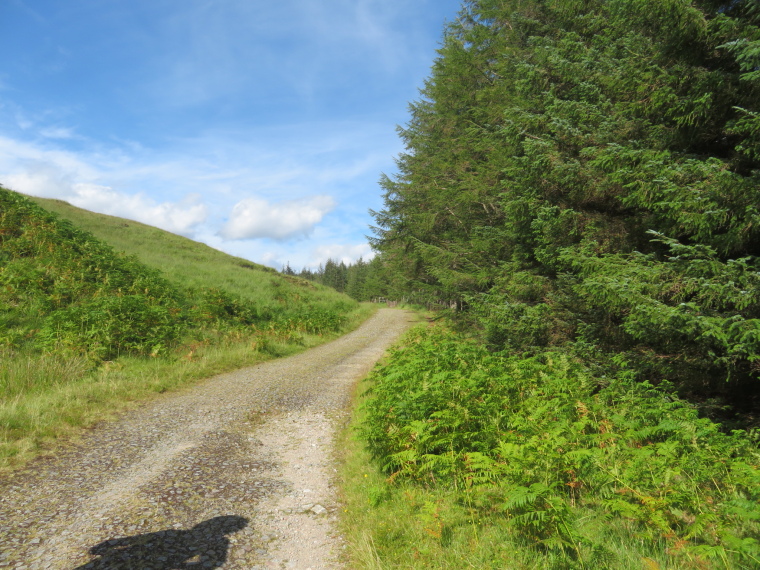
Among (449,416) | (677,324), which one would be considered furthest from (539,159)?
(449,416)

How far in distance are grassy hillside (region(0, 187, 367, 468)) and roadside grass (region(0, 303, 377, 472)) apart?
0.08 feet

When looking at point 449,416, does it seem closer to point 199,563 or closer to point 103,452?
point 199,563

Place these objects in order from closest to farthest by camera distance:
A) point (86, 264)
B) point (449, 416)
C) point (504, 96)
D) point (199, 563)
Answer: point (199, 563)
point (449, 416)
point (504, 96)
point (86, 264)

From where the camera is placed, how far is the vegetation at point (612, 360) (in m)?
3.43

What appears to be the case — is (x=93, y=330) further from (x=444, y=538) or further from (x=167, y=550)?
(x=444, y=538)

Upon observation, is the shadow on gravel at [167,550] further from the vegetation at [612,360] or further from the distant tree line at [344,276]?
the distant tree line at [344,276]

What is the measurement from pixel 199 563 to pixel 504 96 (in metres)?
14.5

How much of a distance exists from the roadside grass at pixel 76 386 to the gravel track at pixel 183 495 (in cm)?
46

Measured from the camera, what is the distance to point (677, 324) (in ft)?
16.0

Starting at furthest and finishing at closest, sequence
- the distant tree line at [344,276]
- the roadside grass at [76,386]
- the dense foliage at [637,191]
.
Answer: the distant tree line at [344,276] < the roadside grass at [76,386] < the dense foliage at [637,191]

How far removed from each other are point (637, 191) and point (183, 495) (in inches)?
302

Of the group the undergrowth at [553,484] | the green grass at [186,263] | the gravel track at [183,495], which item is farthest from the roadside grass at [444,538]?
the green grass at [186,263]

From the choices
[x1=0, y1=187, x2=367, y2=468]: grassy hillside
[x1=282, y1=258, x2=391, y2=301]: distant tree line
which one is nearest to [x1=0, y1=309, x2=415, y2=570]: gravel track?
[x1=0, y1=187, x2=367, y2=468]: grassy hillside

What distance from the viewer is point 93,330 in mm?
10469
